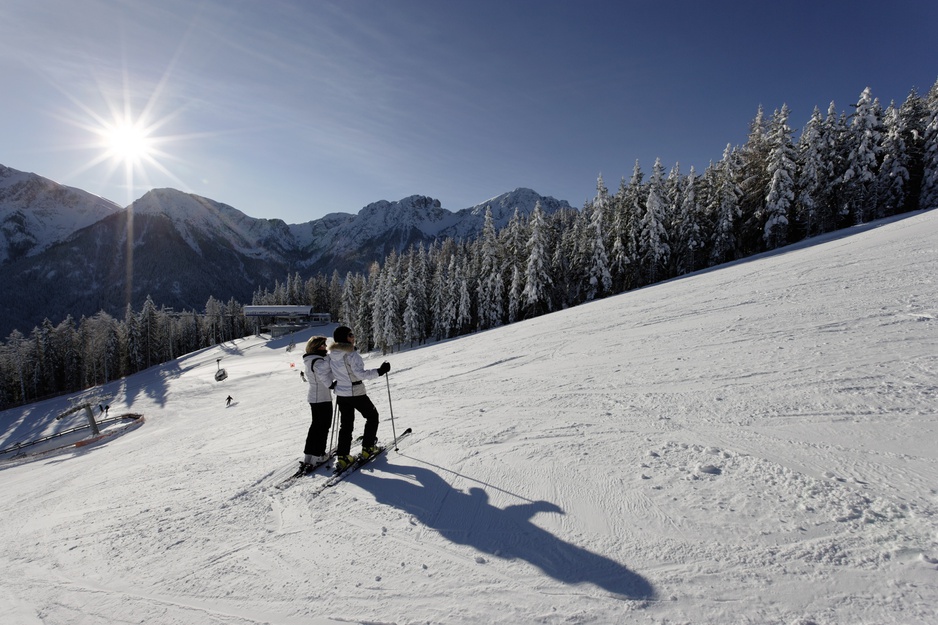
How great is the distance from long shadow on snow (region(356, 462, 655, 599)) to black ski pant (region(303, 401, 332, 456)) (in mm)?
1074

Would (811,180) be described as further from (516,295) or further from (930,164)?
(516,295)

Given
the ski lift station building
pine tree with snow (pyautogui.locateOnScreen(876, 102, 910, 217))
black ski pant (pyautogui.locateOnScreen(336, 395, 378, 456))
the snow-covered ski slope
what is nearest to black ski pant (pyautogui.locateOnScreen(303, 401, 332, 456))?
black ski pant (pyautogui.locateOnScreen(336, 395, 378, 456))

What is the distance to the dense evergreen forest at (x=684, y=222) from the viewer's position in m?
32.6

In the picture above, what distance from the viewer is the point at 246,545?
3.85 meters

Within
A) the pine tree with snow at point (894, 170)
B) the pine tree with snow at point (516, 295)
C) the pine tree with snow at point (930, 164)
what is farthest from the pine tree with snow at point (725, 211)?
the pine tree with snow at point (516, 295)

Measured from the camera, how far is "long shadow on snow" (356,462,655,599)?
2.88m

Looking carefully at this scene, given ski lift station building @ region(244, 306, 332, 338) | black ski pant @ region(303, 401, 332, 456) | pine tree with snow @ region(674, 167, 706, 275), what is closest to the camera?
black ski pant @ region(303, 401, 332, 456)

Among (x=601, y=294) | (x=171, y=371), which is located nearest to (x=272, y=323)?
(x=171, y=371)

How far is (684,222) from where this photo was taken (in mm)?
37250

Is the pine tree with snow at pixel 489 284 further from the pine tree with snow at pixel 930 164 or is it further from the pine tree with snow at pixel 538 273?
the pine tree with snow at pixel 930 164

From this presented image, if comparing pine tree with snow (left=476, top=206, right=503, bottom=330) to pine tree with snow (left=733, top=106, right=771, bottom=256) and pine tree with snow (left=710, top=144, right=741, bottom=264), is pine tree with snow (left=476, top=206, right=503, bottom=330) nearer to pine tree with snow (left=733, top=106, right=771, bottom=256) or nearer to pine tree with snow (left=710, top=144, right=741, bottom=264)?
pine tree with snow (left=710, top=144, right=741, bottom=264)

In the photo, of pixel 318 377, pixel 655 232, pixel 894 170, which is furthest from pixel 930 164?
pixel 318 377

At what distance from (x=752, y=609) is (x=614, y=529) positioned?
1091 millimetres

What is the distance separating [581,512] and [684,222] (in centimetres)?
4089
